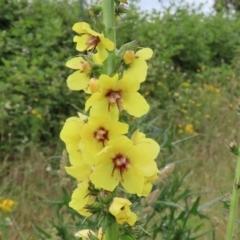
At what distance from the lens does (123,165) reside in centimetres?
127

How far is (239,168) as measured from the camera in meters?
1.64

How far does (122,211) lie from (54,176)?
389 centimetres

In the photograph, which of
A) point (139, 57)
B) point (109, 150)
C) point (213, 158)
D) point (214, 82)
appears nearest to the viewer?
point (109, 150)

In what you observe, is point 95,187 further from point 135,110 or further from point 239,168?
point 239,168

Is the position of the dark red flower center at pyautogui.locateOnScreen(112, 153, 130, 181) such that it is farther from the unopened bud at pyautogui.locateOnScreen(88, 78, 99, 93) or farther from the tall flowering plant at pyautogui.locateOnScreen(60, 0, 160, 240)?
the unopened bud at pyautogui.locateOnScreen(88, 78, 99, 93)

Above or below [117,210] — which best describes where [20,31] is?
below

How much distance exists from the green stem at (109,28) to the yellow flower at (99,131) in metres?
0.13

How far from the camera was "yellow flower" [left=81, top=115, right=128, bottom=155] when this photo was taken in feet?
4.08

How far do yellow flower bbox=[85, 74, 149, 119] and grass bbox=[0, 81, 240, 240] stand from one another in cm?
172

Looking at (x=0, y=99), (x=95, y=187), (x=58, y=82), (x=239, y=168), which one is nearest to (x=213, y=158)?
(x=58, y=82)

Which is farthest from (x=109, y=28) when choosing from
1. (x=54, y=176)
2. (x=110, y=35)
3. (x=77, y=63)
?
(x=54, y=176)

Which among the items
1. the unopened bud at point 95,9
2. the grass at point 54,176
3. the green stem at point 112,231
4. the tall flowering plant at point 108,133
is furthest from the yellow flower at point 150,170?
the grass at point 54,176

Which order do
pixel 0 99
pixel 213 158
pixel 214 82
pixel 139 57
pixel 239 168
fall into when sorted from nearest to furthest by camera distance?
pixel 139 57 < pixel 239 168 < pixel 0 99 < pixel 213 158 < pixel 214 82

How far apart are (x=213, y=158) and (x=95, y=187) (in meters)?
4.87
